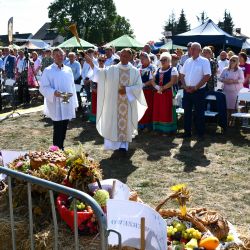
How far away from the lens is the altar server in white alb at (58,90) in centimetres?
757

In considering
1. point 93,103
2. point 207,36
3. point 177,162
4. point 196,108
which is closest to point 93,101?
point 93,103

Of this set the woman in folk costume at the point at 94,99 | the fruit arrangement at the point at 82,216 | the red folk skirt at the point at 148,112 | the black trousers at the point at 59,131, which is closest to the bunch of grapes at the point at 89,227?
the fruit arrangement at the point at 82,216

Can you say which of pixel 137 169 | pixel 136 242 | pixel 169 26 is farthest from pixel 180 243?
pixel 169 26

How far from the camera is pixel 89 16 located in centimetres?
7794

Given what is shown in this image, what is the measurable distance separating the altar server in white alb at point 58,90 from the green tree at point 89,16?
69262 millimetres

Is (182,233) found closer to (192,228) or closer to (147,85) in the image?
(192,228)

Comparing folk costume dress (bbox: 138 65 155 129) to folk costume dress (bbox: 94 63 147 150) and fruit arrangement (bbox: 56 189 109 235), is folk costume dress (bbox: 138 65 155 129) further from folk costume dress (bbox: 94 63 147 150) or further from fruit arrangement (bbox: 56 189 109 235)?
fruit arrangement (bbox: 56 189 109 235)

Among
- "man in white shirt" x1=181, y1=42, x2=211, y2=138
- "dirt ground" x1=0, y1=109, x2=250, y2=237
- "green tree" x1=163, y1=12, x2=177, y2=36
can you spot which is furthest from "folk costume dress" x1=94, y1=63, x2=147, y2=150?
"green tree" x1=163, y1=12, x2=177, y2=36

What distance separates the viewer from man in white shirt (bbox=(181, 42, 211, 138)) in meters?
9.45

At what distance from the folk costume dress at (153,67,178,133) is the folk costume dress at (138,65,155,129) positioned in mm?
280

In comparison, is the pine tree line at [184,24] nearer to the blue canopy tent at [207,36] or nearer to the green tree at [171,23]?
the green tree at [171,23]

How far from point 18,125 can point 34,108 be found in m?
3.02

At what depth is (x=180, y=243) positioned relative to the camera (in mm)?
3787

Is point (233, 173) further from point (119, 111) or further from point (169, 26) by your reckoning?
point (169, 26)
